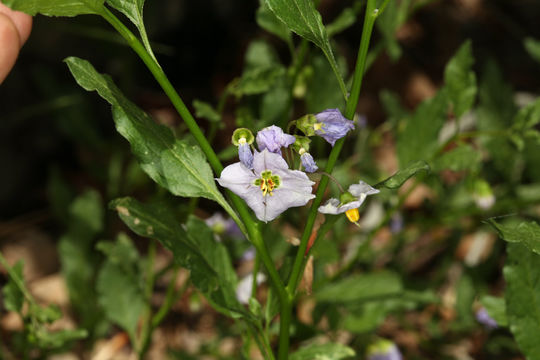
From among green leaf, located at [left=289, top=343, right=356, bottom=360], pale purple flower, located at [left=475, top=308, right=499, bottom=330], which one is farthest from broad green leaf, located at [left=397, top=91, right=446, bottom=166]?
green leaf, located at [left=289, top=343, right=356, bottom=360]

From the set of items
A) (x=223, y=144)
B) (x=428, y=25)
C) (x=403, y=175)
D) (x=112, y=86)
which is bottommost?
(x=223, y=144)

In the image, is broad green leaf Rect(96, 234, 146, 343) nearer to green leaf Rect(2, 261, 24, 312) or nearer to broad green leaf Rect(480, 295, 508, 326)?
green leaf Rect(2, 261, 24, 312)

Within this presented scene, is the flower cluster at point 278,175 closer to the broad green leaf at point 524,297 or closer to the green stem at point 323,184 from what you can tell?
the green stem at point 323,184

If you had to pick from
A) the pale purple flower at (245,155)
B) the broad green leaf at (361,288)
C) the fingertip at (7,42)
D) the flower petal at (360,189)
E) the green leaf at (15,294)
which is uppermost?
the fingertip at (7,42)

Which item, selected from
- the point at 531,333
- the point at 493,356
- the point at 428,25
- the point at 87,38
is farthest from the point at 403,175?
the point at 428,25

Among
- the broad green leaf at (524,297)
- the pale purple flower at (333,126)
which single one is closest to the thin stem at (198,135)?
the pale purple flower at (333,126)

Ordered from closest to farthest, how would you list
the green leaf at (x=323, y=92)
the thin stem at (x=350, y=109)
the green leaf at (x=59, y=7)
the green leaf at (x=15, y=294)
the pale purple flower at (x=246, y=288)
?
1. the green leaf at (x=59, y=7)
2. the thin stem at (x=350, y=109)
3. the green leaf at (x=15, y=294)
4. the pale purple flower at (x=246, y=288)
5. the green leaf at (x=323, y=92)

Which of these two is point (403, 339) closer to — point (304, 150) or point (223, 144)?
point (223, 144)

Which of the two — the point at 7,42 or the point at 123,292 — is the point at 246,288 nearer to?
the point at 123,292
